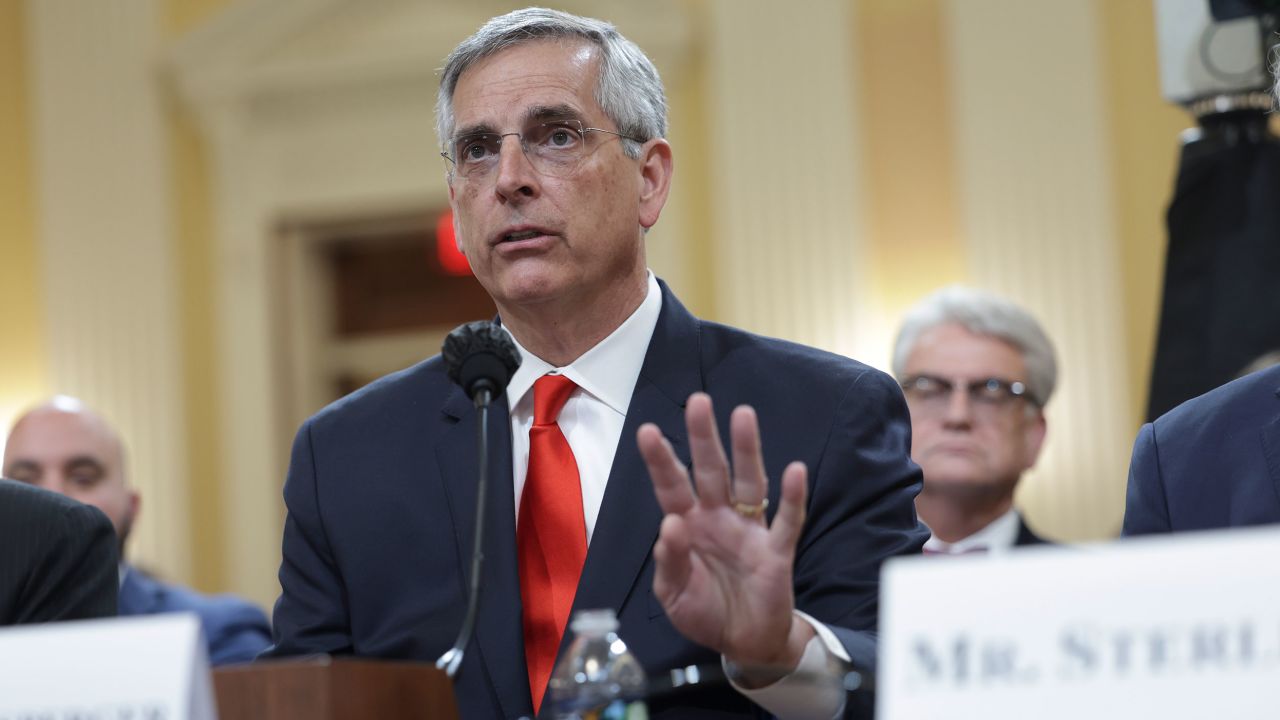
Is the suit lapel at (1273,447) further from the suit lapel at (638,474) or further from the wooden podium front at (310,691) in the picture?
the wooden podium front at (310,691)

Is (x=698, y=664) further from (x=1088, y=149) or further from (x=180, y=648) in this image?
A: (x=1088, y=149)

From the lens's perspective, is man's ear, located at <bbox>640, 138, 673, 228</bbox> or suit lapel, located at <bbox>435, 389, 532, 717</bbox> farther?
man's ear, located at <bbox>640, 138, 673, 228</bbox>

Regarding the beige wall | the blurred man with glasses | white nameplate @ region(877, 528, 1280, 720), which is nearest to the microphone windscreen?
white nameplate @ region(877, 528, 1280, 720)

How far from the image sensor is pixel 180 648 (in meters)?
1.33

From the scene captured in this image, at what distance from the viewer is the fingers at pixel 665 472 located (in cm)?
163

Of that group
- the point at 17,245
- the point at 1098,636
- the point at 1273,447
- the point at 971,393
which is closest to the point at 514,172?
the point at 1273,447

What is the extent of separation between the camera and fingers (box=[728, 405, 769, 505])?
1633mm

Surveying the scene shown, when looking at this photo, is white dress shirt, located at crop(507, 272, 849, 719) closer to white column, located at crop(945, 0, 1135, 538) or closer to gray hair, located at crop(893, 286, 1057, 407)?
gray hair, located at crop(893, 286, 1057, 407)

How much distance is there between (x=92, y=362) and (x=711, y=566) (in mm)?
5984

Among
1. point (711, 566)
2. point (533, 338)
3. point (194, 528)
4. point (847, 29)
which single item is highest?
point (847, 29)

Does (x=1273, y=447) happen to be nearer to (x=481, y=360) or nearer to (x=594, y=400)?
(x=594, y=400)

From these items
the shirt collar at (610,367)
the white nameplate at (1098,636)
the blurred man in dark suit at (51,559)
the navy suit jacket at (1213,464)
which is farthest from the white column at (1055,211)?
the white nameplate at (1098,636)

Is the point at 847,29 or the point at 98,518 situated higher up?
the point at 847,29

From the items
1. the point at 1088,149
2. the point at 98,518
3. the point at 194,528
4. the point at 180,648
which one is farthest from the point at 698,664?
the point at 194,528
